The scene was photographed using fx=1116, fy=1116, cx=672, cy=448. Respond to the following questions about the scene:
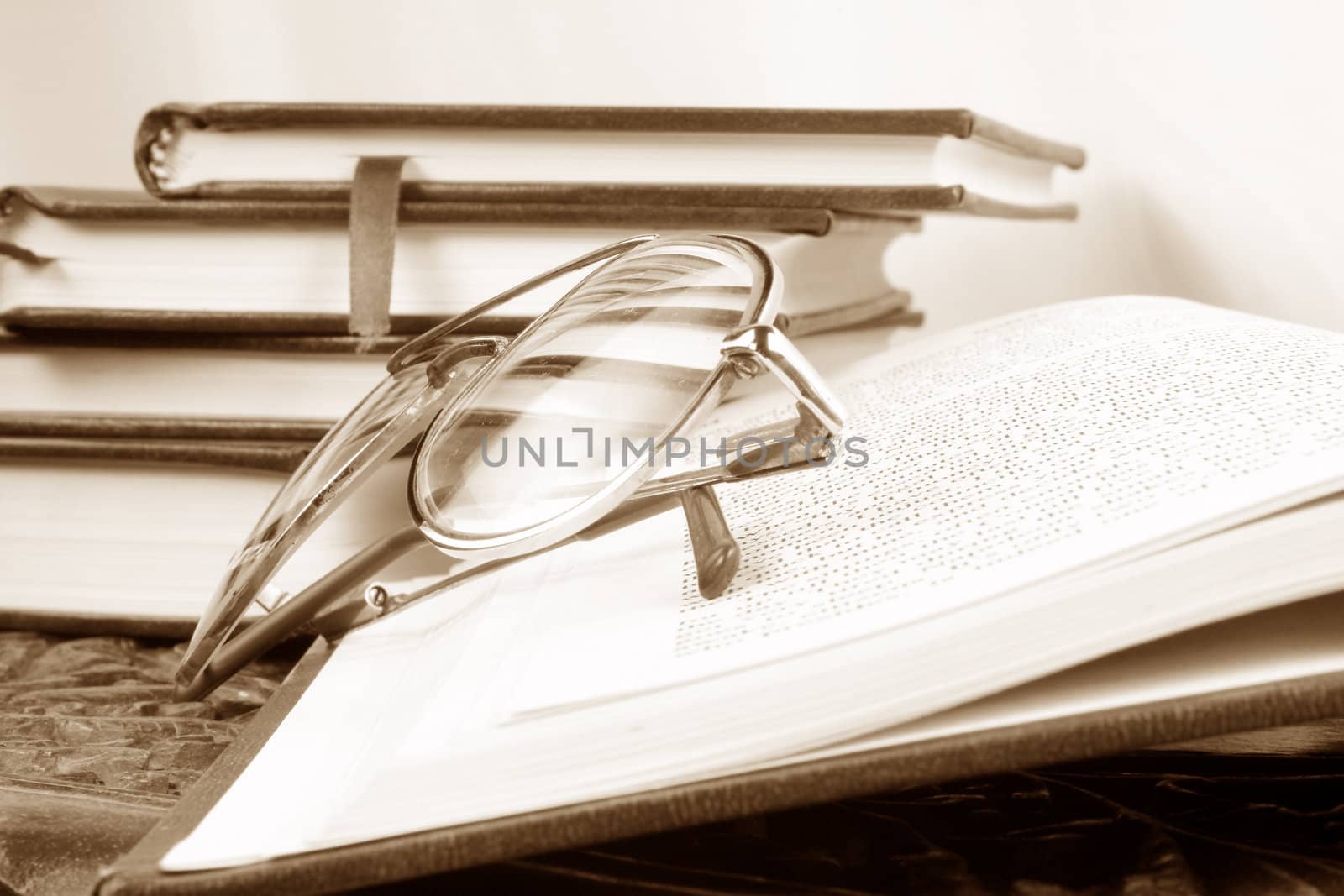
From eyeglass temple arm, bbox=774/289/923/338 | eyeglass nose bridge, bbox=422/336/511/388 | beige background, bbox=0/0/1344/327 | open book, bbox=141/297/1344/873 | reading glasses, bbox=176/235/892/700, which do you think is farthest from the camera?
beige background, bbox=0/0/1344/327

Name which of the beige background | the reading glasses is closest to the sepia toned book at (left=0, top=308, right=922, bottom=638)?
the reading glasses

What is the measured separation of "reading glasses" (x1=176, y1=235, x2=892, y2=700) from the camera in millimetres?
410

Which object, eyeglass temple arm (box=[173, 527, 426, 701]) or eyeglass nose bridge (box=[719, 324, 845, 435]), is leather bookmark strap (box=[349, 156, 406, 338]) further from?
eyeglass nose bridge (box=[719, 324, 845, 435])

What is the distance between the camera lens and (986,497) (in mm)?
373

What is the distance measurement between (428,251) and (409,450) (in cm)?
11

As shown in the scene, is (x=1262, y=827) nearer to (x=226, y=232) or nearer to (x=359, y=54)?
(x=226, y=232)

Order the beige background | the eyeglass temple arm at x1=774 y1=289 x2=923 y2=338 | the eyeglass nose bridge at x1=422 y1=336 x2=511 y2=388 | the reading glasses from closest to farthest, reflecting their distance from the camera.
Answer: the reading glasses, the eyeglass nose bridge at x1=422 y1=336 x2=511 y2=388, the eyeglass temple arm at x1=774 y1=289 x2=923 y2=338, the beige background

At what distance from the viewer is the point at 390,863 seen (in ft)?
1.00

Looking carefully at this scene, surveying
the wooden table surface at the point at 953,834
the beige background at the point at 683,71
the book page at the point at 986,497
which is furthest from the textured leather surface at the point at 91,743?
the beige background at the point at 683,71

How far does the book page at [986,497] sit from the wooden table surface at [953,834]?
77mm

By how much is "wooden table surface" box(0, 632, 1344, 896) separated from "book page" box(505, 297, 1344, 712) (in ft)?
0.25

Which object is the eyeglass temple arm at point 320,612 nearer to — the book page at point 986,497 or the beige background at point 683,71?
the book page at point 986,497

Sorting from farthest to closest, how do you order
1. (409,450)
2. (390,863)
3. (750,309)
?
1. (409,450)
2. (750,309)
3. (390,863)

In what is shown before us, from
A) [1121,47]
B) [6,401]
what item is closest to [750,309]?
[6,401]
